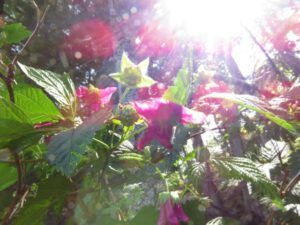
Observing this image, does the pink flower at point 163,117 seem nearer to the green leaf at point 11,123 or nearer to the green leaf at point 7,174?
the green leaf at point 11,123

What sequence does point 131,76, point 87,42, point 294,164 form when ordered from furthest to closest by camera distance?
point 87,42, point 294,164, point 131,76

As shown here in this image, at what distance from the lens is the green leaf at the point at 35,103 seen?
1.51 ft

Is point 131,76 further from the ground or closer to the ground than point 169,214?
further from the ground

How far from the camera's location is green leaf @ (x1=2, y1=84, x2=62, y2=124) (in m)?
0.46

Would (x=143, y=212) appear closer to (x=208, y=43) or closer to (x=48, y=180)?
(x=48, y=180)

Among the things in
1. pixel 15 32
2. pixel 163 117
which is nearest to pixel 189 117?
pixel 163 117

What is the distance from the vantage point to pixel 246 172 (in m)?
0.50

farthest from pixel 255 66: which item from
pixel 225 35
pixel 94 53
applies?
pixel 94 53

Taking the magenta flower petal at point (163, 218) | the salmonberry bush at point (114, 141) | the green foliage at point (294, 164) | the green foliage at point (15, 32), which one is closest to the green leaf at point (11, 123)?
the salmonberry bush at point (114, 141)

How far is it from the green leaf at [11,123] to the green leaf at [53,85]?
46mm

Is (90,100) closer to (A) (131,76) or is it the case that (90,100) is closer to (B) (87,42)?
(A) (131,76)

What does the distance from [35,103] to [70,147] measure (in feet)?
0.38

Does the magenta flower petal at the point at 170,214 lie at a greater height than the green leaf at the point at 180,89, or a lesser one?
lesser

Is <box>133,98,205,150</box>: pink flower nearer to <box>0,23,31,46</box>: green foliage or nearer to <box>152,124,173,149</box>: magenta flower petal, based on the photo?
<box>152,124,173,149</box>: magenta flower petal
